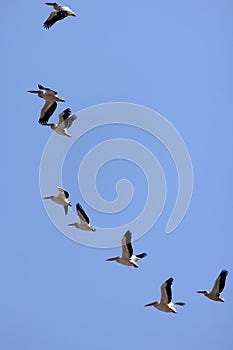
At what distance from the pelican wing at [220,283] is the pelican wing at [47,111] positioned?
235 inches

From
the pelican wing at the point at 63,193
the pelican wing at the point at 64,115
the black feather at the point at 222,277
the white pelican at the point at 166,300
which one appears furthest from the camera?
the pelican wing at the point at 64,115

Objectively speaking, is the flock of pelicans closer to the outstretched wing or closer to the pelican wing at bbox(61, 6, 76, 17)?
the outstretched wing

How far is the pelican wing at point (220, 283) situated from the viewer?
2914cm

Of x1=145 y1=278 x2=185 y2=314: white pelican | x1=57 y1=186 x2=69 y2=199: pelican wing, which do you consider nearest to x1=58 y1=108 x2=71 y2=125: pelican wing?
x1=57 y1=186 x2=69 y2=199: pelican wing

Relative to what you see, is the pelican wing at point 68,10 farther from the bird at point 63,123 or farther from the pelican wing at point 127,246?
the pelican wing at point 127,246

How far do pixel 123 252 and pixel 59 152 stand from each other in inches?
373

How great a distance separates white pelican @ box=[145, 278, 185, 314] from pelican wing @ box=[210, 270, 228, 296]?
119 centimetres

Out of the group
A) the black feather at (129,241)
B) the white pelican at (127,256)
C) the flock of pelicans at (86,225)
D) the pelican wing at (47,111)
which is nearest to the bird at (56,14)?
the flock of pelicans at (86,225)

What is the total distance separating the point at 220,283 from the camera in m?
29.7

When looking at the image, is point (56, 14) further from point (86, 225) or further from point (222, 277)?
point (222, 277)

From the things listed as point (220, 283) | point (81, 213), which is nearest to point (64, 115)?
point (81, 213)

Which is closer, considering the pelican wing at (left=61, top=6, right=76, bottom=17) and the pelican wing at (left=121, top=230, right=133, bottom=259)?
the pelican wing at (left=61, top=6, right=76, bottom=17)

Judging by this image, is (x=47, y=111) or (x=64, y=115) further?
(x=64, y=115)

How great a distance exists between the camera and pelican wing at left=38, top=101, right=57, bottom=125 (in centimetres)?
2884
